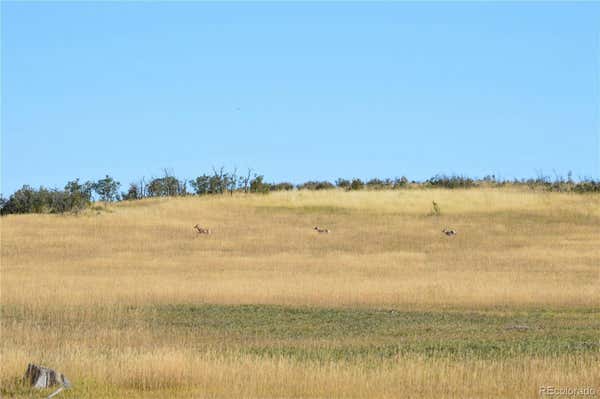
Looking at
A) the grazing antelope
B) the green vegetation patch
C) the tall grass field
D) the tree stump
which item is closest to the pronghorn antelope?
the tall grass field

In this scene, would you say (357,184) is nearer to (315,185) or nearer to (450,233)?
(315,185)

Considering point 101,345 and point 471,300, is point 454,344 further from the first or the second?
point 471,300

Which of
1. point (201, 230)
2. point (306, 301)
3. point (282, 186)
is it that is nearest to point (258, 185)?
point (282, 186)

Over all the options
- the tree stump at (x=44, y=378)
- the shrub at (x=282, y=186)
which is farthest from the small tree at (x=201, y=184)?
the tree stump at (x=44, y=378)

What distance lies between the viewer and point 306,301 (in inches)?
1233

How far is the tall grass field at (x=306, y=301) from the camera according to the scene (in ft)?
51.9

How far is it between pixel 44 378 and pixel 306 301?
16.8m

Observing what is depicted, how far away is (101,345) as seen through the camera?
70.0ft

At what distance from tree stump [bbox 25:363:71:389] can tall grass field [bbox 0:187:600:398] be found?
0.67ft

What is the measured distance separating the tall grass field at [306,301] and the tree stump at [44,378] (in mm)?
204

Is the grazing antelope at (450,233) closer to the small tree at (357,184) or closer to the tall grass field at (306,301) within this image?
the tall grass field at (306,301)

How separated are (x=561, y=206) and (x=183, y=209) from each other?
94.6 feet

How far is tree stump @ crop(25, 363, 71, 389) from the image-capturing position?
15031 millimetres

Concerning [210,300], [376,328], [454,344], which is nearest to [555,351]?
[454,344]
